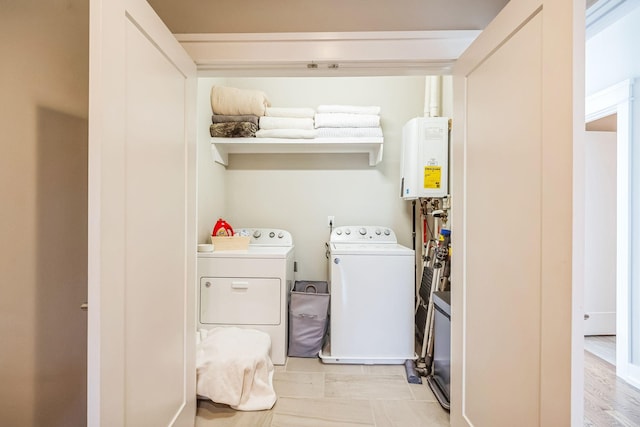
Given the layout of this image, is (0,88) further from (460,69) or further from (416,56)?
(460,69)

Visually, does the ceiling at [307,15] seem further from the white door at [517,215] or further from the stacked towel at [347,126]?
the stacked towel at [347,126]

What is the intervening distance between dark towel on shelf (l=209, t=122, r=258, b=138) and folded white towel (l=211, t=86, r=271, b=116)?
0.44ft

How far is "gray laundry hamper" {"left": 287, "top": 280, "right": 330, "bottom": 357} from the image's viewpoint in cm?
220

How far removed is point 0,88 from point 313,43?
3.83 ft

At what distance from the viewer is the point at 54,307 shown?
1053 millimetres

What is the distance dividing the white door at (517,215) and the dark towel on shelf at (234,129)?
166cm

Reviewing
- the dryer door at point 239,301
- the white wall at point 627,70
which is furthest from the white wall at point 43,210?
the white wall at point 627,70

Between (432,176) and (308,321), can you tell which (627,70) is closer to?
(432,176)

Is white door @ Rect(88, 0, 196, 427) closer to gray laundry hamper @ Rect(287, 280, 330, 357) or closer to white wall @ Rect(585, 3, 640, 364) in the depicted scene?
gray laundry hamper @ Rect(287, 280, 330, 357)

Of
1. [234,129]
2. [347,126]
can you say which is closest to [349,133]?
[347,126]

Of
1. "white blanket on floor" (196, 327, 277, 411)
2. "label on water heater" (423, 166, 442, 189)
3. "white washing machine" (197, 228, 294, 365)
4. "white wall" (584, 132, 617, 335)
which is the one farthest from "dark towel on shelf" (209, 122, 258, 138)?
"white wall" (584, 132, 617, 335)

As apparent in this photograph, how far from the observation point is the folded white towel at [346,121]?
239 cm

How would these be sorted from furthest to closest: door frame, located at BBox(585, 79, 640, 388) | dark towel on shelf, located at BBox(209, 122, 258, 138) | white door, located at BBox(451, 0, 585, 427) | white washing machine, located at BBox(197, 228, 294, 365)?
dark towel on shelf, located at BBox(209, 122, 258, 138) → white washing machine, located at BBox(197, 228, 294, 365) → door frame, located at BBox(585, 79, 640, 388) → white door, located at BBox(451, 0, 585, 427)

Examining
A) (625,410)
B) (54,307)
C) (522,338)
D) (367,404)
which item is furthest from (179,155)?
(625,410)
